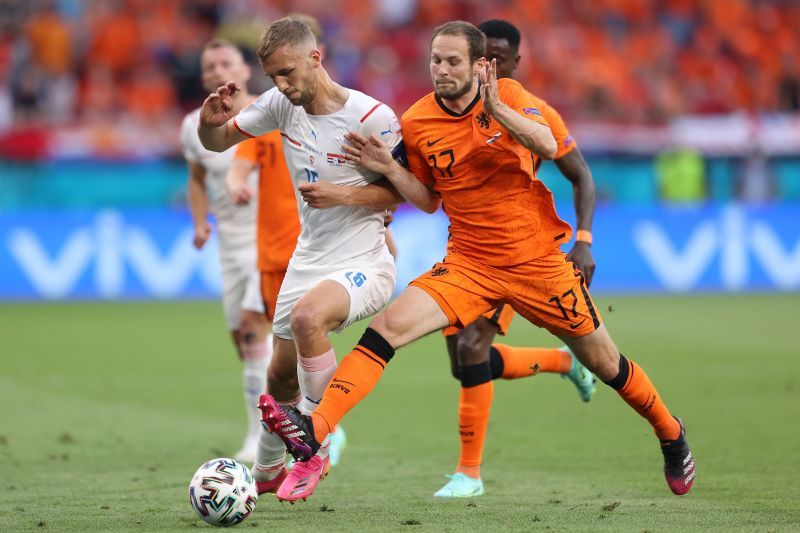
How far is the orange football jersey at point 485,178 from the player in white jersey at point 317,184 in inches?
7.7

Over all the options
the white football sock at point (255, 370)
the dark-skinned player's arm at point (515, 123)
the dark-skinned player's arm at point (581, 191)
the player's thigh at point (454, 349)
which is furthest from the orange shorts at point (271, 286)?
the dark-skinned player's arm at point (515, 123)

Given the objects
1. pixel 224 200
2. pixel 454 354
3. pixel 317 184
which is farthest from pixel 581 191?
pixel 224 200

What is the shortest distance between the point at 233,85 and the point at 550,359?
2.76 metres

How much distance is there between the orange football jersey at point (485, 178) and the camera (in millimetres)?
5938

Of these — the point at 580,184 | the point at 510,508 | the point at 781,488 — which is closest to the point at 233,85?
the point at 580,184

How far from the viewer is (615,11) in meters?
23.4

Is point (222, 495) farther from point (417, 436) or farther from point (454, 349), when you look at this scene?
point (417, 436)

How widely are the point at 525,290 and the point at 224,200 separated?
3150 mm

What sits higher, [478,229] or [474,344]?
[478,229]

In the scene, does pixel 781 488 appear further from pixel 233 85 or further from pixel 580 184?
pixel 233 85

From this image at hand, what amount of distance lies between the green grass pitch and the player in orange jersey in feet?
2.05

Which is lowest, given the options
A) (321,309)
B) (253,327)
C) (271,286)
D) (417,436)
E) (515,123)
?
(417,436)

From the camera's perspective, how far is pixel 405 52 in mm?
21609

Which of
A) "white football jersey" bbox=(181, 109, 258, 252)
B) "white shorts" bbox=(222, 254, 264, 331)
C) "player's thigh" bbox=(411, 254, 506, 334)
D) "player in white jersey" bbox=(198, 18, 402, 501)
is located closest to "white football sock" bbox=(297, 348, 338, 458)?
"player in white jersey" bbox=(198, 18, 402, 501)
